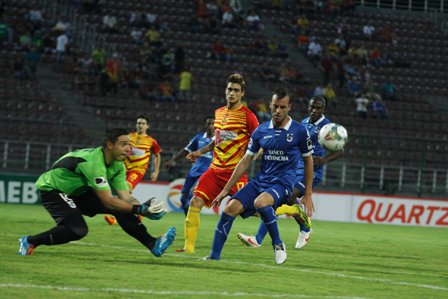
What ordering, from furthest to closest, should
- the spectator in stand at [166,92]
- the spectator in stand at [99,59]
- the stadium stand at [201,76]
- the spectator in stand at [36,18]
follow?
the spectator in stand at [36,18] < the spectator in stand at [166,92] < the spectator in stand at [99,59] < the stadium stand at [201,76]

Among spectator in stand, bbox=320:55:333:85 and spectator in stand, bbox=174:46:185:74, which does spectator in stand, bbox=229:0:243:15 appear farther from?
spectator in stand, bbox=174:46:185:74

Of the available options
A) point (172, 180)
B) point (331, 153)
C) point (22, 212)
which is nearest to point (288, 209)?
point (331, 153)

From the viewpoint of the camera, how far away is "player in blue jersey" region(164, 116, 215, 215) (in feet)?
66.3

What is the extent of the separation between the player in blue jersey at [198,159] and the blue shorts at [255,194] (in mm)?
7469

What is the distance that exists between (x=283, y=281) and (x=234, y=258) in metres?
2.83

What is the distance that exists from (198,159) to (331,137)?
4849 mm

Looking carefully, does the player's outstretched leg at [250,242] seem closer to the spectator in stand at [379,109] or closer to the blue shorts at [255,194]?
the blue shorts at [255,194]

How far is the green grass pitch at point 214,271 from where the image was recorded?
927 cm

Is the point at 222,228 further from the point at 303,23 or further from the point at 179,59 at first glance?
the point at 303,23

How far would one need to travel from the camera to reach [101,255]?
1274cm

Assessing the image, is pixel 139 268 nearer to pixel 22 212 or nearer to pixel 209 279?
pixel 209 279

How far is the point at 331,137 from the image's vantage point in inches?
634

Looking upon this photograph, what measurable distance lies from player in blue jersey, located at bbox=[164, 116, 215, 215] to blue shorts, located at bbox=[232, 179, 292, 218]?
747 cm

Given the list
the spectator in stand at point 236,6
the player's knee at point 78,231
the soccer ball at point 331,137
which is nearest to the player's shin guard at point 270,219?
the player's knee at point 78,231
